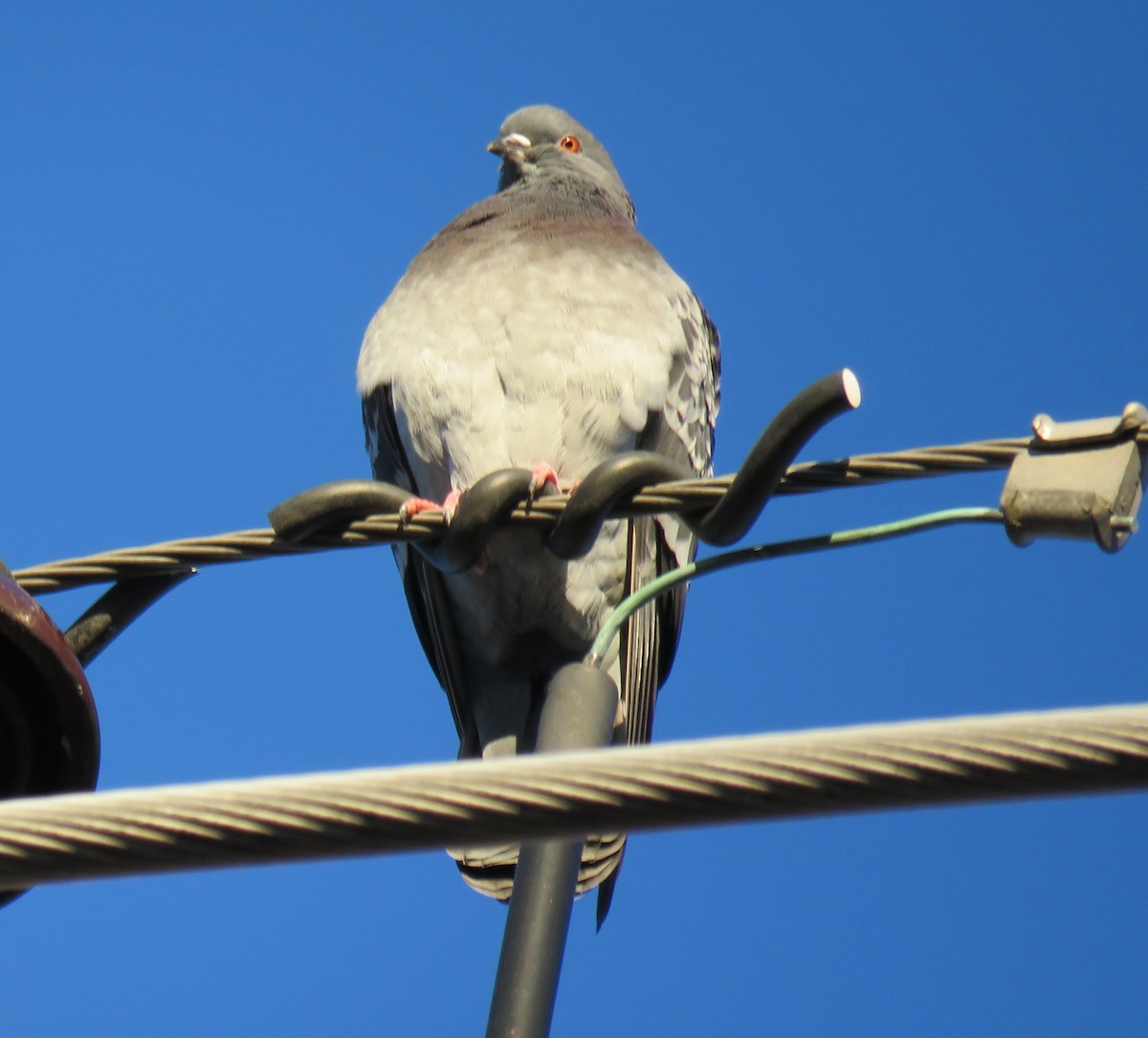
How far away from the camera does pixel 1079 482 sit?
3252 mm

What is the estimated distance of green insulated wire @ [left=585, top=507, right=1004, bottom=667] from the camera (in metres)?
3.51

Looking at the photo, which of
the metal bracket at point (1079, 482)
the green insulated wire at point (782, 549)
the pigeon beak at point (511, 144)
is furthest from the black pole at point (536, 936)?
the pigeon beak at point (511, 144)

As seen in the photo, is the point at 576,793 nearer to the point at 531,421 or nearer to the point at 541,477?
the point at 541,477

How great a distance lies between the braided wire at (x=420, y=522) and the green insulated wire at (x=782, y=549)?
4.9 inches

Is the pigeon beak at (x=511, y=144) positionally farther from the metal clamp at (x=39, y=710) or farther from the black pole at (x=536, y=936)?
the metal clamp at (x=39, y=710)

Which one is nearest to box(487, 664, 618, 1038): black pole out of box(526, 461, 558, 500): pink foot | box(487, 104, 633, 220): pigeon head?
box(526, 461, 558, 500): pink foot

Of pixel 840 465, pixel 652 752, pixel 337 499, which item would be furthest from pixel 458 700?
pixel 652 752

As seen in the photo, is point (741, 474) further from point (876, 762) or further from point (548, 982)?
point (876, 762)

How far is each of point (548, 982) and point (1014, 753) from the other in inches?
53.3

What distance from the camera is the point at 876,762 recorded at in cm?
180

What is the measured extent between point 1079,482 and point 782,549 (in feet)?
2.53

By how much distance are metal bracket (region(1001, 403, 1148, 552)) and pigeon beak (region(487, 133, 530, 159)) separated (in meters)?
4.54

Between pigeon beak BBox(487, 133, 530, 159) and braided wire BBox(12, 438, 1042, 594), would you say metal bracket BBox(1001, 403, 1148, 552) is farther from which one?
pigeon beak BBox(487, 133, 530, 159)

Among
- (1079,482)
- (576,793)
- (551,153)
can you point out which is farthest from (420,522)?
(551,153)
